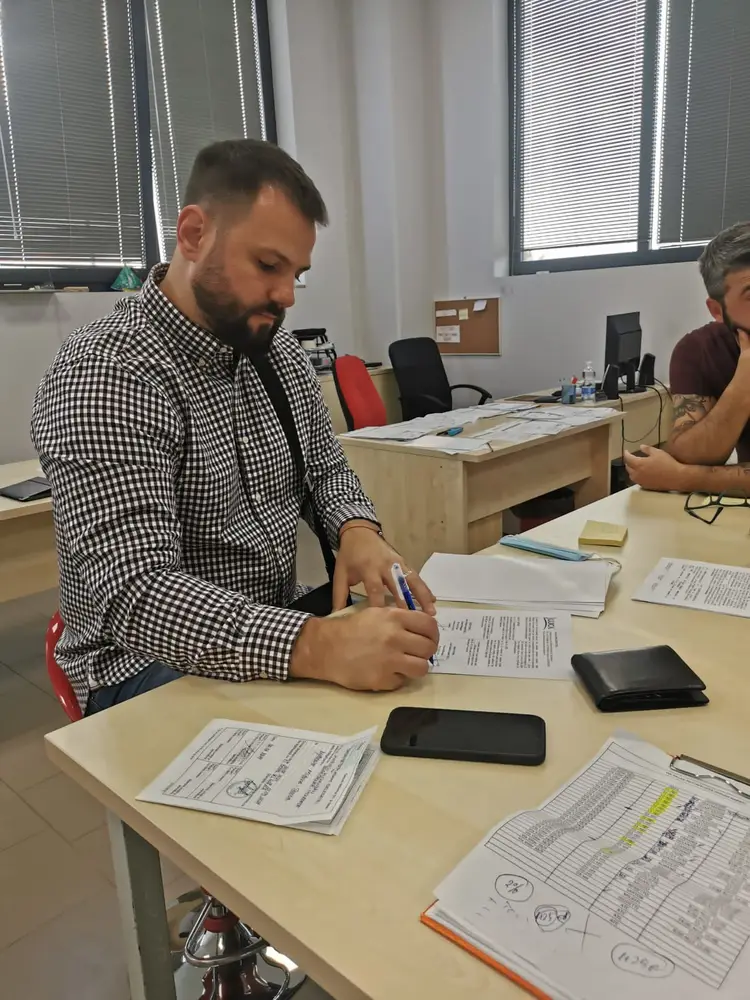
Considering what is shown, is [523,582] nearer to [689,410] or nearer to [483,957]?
[483,957]

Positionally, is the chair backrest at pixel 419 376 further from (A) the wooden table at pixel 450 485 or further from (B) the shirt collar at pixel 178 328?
(B) the shirt collar at pixel 178 328

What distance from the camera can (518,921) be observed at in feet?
1.77

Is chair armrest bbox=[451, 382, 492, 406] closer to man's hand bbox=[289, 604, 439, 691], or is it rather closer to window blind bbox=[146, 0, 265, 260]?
window blind bbox=[146, 0, 265, 260]

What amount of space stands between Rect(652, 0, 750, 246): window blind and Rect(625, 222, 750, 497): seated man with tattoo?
90.0 inches

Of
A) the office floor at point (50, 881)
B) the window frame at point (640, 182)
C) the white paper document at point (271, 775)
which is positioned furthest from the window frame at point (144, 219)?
the white paper document at point (271, 775)

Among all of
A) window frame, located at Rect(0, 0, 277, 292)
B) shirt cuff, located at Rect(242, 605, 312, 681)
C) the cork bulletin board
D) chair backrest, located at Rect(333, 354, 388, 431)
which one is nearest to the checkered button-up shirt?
shirt cuff, located at Rect(242, 605, 312, 681)

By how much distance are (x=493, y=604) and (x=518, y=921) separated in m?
0.65

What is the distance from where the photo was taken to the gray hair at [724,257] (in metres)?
1.82

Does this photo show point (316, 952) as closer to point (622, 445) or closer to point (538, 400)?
point (622, 445)

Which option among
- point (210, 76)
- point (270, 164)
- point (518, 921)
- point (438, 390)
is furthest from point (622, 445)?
point (210, 76)

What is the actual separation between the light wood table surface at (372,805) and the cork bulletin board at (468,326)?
392 centimetres

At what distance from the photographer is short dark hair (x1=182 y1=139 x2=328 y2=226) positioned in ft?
3.77

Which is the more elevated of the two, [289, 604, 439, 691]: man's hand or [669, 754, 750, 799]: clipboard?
[289, 604, 439, 691]: man's hand

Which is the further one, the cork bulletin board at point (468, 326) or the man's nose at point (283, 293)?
the cork bulletin board at point (468, 326)
